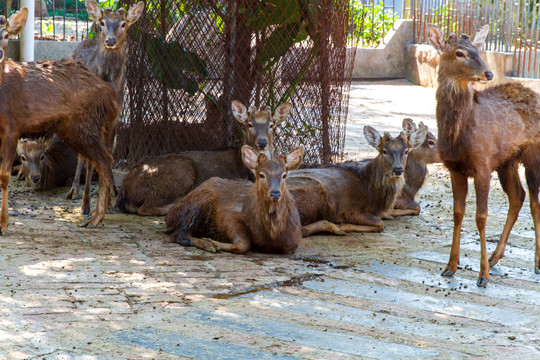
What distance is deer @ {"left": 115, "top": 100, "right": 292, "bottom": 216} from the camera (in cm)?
799

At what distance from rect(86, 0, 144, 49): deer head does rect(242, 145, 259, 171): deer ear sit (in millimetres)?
2378

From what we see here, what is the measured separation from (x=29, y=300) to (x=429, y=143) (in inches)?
214

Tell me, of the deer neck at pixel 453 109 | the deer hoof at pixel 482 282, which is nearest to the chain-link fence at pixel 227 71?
the deer neck at pixel 453 109

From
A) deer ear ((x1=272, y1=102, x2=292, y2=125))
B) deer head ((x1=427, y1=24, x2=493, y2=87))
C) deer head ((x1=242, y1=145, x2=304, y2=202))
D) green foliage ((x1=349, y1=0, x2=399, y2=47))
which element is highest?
green foliage ((x1=349, y1=0, x2=399, y2=47))

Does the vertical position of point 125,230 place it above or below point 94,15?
below

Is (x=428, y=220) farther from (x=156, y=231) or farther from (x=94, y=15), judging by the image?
(x=94, y=15)

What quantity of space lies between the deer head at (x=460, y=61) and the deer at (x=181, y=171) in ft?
7.25

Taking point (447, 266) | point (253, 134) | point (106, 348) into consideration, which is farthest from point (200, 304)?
point (253, 134)

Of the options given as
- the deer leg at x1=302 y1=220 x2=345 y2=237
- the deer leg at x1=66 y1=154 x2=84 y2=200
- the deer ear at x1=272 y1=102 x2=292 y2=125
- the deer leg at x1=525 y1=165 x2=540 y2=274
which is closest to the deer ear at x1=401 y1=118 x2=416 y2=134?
the deer ear at x1=272 y1=102 x2=292 y2=125

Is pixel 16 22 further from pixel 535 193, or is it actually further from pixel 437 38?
pixel 535 193

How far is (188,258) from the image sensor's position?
253 inches

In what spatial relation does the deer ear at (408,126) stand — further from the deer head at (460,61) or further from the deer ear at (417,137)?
the deer head at (460,61)

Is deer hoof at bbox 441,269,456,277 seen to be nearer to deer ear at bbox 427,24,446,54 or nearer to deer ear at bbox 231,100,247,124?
deer ear at bbox 427,24,446,54

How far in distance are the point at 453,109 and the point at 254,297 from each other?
2161 mm
